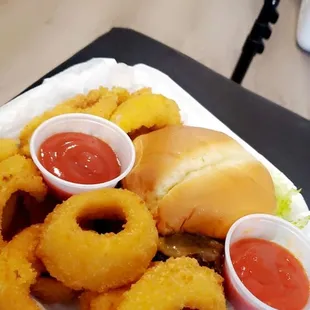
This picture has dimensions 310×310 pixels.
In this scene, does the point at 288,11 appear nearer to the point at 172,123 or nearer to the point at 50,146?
the point at 172,123

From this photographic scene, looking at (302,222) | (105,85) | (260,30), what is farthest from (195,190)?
(260,30)

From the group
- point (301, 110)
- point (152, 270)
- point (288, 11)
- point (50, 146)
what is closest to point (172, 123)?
point (50, 146)

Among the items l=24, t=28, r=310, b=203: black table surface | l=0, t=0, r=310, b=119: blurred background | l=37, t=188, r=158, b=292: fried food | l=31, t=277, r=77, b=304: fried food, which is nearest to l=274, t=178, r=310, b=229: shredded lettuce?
l=24, t=28, r=310, b=203: black table surface

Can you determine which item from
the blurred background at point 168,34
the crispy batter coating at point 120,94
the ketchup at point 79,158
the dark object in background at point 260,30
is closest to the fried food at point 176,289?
the ketchup at point 79,158

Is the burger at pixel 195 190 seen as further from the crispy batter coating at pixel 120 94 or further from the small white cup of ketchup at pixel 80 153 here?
the crispy batter coating at pixel 120 94

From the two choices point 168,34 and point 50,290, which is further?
point 168,34

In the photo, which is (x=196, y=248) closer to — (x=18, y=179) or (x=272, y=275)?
(x=272, y=275)

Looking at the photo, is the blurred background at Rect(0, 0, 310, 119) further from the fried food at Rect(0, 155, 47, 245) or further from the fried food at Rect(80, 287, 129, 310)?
the fried food at Rect(80, 287, 129, 310)
